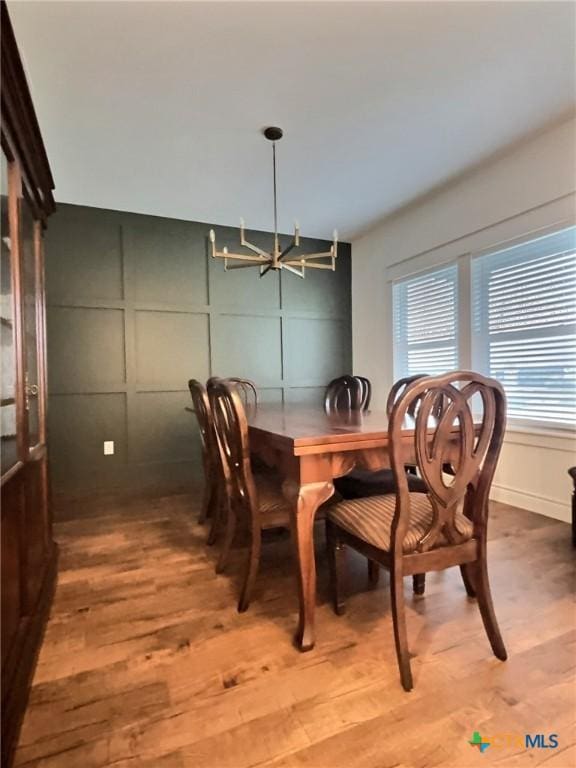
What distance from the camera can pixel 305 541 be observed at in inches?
55.4

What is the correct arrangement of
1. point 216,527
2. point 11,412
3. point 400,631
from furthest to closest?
point 216,527, point 11,412, point 400,631

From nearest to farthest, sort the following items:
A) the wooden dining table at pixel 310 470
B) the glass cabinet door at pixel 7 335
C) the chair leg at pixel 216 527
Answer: the glass cabinet door at pixel 7 335
the wooden dining table at pixel 310 470
the chair leg at pixel 216 527

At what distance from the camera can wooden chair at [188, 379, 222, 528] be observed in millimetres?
2010

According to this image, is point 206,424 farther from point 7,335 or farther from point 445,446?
point 445,446

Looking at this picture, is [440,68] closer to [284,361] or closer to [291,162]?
[291,162]

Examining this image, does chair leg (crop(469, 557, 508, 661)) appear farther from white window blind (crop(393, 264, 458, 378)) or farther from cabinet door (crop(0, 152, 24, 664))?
white window blind (crop(393, 264, 458, 378))

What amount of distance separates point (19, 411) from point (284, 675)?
1.26 meters

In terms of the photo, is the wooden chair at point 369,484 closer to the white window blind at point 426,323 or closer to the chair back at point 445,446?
the chair back at point 445,446

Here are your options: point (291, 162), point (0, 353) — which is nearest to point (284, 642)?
point (0, 353)

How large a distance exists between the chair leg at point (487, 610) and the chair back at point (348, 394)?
1.69 meters

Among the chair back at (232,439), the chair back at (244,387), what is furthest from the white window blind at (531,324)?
the chair back at (232,439)

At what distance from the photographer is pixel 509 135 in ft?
8.48

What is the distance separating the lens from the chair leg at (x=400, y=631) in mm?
1209

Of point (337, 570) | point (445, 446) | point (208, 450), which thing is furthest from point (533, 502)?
point (208, 450)
